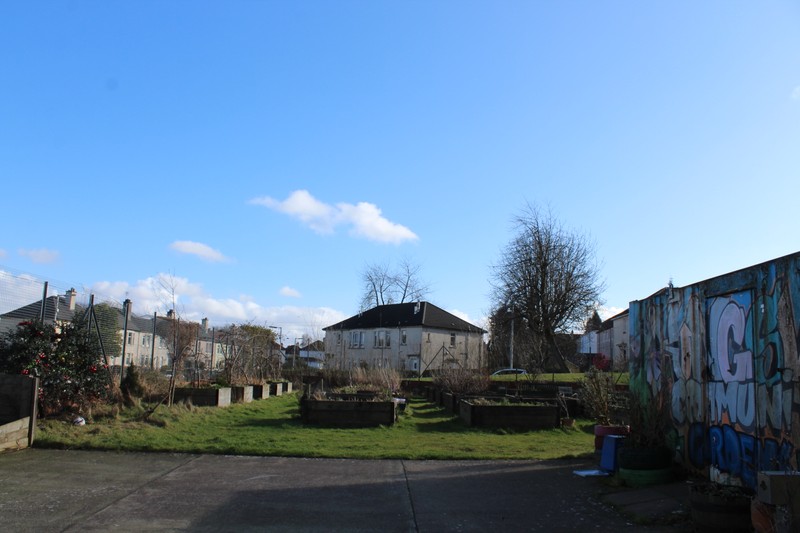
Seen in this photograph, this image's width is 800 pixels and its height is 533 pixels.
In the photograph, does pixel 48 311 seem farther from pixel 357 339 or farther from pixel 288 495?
pixel 357 339

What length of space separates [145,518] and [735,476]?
253 inches

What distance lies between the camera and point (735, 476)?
6.95 m

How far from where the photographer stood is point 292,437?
12.0 m

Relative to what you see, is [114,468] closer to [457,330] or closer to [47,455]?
[47,455]

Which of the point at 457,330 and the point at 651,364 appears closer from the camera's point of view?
the point at 651,364

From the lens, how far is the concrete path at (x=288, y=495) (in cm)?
614

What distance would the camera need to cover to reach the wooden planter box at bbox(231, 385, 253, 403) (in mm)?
17955

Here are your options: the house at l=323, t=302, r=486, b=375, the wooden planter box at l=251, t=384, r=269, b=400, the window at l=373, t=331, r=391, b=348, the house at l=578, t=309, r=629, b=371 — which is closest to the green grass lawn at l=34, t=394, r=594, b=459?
the wooden planter box at l=251, t=384, r=269, b=400

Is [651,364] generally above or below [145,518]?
above

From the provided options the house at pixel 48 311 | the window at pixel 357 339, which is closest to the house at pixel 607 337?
the window at pixel 357 339

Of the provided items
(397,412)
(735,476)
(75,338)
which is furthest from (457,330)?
(735,476)

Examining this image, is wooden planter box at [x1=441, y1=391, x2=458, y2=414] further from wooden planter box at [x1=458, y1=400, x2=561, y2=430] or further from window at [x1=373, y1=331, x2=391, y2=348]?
window at [x1=373, y1=331, x2=391, y2=348]

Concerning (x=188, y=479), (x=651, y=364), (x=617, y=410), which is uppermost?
(x=651, y=364)

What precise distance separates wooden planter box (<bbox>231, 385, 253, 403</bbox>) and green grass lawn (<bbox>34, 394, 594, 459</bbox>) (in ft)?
7.68
